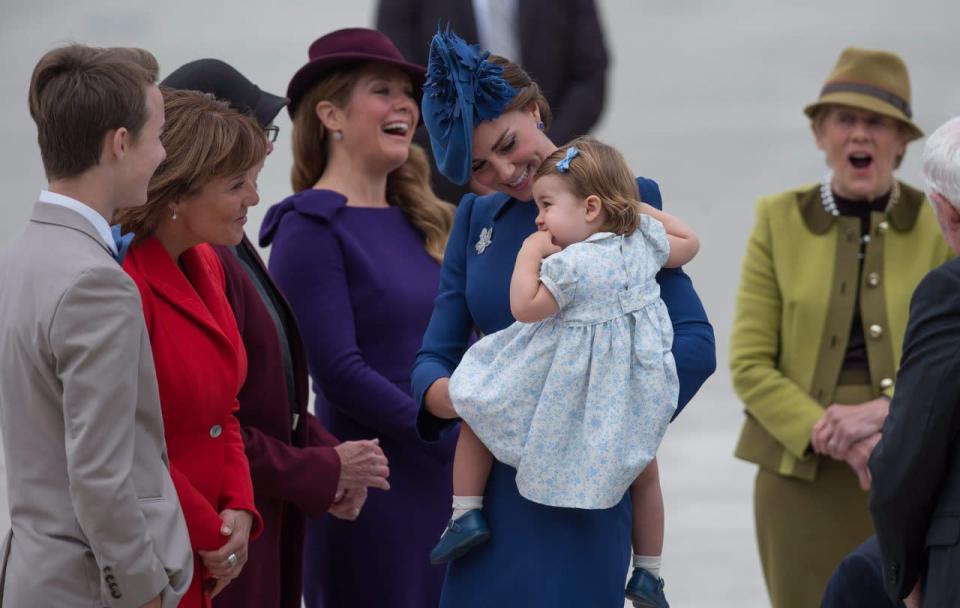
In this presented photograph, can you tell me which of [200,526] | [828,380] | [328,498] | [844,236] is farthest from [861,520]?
[200,526]

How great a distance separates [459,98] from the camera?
298cm

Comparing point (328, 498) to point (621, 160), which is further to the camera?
point (328, 498)

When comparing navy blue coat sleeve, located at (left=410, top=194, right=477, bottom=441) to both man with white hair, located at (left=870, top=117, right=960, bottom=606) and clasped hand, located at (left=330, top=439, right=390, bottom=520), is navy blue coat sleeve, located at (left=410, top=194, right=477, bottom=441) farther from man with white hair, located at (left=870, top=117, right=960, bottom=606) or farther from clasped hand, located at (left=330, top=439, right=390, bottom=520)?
man with white hair, located at (left=870, top=117, right=960, bottom=606)

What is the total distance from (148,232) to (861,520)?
2.25 metres

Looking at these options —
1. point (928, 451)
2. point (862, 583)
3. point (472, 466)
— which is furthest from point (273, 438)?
point (928, 451)

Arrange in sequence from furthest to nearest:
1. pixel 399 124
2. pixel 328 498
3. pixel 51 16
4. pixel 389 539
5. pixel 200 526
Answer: pixel 51 16 → pixel 399 124 → pixel 389 539 → pixel 328 498 → pixel 200 526

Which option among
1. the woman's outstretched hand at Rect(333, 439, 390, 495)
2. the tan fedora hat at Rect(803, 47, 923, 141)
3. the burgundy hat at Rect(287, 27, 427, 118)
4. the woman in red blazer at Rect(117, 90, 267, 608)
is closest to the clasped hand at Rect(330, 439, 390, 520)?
the woman's outstretched hand at Rect(333, 439, 390, 495)

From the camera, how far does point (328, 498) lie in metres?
3.43

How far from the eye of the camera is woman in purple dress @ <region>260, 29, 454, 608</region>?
3.81 metres

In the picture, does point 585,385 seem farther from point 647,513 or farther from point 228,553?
point 228,553

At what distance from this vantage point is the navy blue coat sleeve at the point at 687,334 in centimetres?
293

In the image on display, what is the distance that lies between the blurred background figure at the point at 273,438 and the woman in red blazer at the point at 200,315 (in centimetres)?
19

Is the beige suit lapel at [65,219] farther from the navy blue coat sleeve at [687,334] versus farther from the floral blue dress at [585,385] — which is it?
the navy blue coat sleeve at [687,334]

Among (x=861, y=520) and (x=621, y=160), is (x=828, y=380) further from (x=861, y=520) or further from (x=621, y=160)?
(x=621, y=160)
